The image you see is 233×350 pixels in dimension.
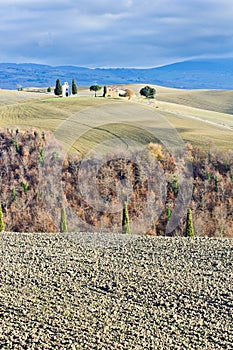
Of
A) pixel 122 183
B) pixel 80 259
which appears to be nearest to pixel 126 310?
pixel 80 259

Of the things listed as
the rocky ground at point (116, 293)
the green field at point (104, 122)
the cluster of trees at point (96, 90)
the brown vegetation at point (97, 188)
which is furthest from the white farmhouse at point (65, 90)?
the rocky ground at point (116, 293)

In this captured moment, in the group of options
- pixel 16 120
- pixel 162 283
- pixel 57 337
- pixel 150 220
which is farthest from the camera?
pixel 16 120

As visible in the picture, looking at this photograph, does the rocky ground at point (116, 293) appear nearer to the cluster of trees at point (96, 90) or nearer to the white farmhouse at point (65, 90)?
the cluster of trees at point (96, 90)

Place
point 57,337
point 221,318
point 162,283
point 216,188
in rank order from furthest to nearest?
point 216,188 → point 162,283 → point 221,318 → point 57,337

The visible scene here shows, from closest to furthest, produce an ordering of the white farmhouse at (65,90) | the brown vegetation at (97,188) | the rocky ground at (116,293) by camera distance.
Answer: the rocky ground at (116,293) → the brown vegetation at (97,188) → the white farmhouse at (65,90)

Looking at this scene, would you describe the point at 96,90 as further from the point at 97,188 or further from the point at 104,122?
the point at 97,188

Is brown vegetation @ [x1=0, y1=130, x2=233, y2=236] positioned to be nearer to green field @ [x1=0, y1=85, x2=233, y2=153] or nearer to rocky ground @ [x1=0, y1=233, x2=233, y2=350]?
green field @ [x1=0, y1=85, x2=233, y2=153]

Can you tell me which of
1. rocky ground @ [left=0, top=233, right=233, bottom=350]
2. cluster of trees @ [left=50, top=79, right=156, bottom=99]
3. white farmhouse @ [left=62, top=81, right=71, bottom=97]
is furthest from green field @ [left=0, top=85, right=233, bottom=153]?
rocky ground @ [left=0, top=233, right=233, bottom=350]

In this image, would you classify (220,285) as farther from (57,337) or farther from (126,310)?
(57,337)

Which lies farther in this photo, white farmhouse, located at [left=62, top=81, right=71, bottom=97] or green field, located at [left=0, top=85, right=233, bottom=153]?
white farmhouse, located at [left=62, top=81, right=71, bottom=97]
